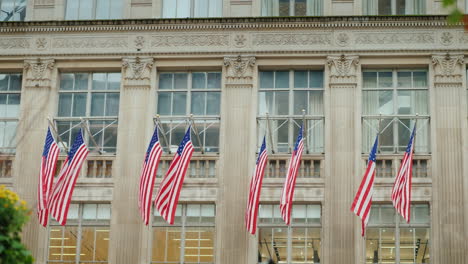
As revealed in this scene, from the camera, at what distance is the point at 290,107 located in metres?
31.6

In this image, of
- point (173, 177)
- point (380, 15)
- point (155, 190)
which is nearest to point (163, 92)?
point (155, 190)

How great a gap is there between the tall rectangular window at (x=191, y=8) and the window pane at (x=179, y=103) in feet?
10.0

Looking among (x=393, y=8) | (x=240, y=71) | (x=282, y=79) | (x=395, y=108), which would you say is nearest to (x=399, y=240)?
(x=395, y=108)

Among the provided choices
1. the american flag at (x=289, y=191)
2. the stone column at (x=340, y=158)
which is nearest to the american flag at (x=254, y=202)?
the american flag at (x=289, y=191)

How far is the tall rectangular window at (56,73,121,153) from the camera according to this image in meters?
32.1

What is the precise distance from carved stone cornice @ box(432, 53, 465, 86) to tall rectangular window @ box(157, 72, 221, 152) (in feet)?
25.2

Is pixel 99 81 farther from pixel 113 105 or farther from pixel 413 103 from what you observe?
pixel 413 103

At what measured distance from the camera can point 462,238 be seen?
29438 mm

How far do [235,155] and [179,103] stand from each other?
2990 millimetres

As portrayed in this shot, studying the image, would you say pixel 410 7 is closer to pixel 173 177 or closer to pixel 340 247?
pixel 340 247

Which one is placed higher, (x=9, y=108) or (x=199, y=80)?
(x=199, y=80)

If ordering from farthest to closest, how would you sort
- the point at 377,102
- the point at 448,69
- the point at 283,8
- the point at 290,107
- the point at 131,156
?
the point at 283,8 < the point at 290,107 < the point at 377,102 < the point at 131,156 < the point at 448,69

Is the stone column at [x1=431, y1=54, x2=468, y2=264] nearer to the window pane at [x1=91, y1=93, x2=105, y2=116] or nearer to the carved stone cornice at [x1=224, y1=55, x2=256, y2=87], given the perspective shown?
the carved stone cornice at [x1=224, y1=55, x2=256, y2=87]

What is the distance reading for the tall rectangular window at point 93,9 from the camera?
33.2m
